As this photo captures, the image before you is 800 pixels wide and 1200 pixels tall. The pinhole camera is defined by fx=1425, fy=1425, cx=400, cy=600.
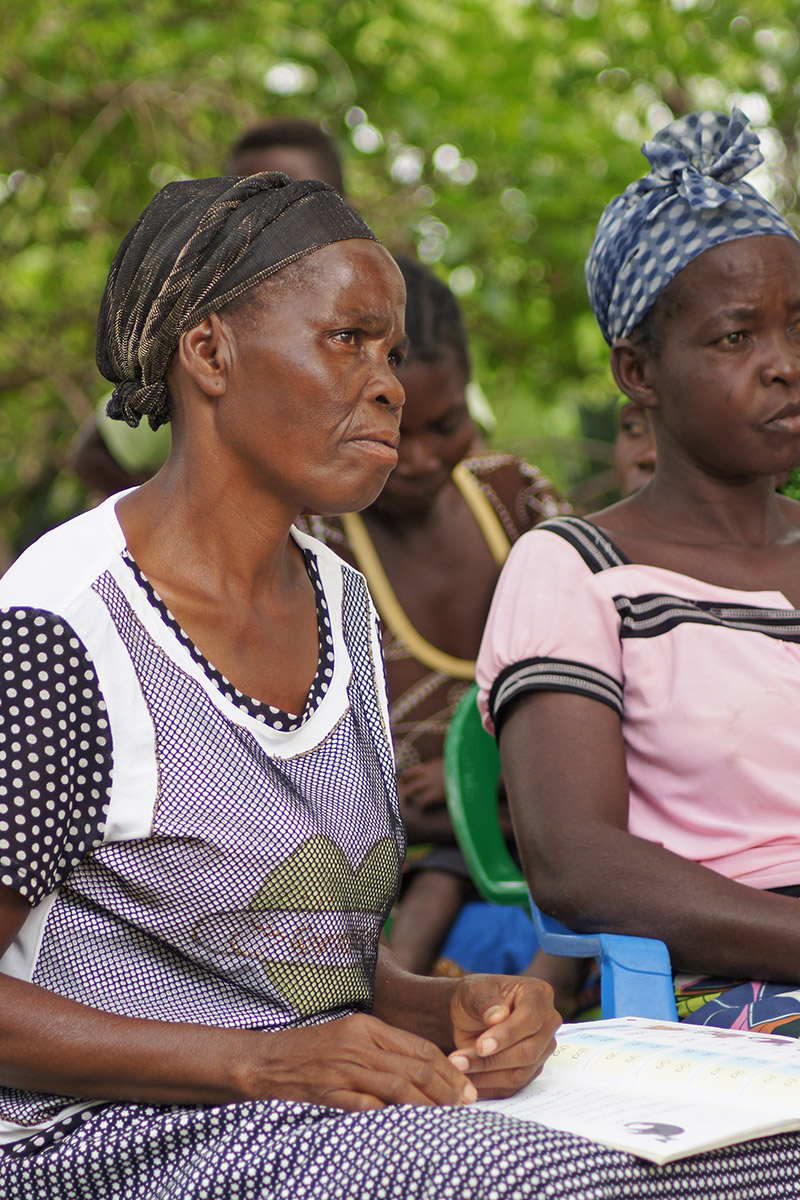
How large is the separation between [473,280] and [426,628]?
4079mm

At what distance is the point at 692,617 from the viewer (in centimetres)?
246

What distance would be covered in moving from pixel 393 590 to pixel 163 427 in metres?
0.83

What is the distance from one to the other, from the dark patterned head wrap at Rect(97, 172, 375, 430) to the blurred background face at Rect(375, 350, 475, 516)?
1496 mm

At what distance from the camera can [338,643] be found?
204cm

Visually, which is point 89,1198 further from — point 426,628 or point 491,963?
point 426,628

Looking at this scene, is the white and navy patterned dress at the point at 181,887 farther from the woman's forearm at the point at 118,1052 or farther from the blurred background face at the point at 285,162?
the blurred background face at the point at 285,162

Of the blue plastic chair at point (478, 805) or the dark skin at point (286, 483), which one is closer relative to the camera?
the dark skin at point (286, 483)

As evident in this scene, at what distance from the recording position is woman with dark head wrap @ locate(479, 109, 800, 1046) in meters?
2.24

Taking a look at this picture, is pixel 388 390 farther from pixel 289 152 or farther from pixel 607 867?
pixel 289 152

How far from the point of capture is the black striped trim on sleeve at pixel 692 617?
2.46 metres

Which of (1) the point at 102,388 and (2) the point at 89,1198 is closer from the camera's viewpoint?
(2) the point at 89,1198

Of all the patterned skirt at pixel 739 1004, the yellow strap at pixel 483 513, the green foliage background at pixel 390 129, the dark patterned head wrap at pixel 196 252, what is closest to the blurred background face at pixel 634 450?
the yellow strap at pixel 483 513

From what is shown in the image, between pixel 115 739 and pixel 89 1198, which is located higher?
pixel 115 739

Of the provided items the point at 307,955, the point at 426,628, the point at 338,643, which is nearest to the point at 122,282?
the point at 338,643
